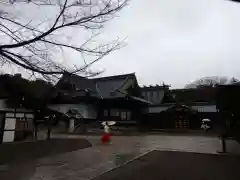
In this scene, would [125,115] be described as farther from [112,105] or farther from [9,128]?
[9,128]

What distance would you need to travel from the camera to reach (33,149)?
8156 millimetres

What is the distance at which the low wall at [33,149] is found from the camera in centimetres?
708

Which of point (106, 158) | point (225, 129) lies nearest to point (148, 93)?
point (225, 129)

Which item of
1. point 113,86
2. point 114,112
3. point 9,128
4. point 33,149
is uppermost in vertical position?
point 113,86

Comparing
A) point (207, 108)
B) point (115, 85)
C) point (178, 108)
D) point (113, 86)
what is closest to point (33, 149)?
point (178, 108)

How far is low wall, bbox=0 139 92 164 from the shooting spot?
A: 708cm

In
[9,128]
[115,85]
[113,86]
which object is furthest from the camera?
[115,85]

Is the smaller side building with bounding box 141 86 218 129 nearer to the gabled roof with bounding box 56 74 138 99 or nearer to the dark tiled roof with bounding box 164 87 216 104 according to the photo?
the dark tiled roof with bounding box 164 87 216 104

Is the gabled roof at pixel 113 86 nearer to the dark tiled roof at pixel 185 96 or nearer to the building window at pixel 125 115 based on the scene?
the building window at pixel 125 115

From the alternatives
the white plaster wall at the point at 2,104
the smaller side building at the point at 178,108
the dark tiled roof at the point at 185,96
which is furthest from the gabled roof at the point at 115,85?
the white plaster wall at the point at 2,104

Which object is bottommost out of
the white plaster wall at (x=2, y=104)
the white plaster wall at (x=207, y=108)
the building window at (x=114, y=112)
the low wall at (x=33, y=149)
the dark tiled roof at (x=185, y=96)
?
the low wall at (x=33, y=149)

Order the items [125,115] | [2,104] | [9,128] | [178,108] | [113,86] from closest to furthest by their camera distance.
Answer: [2,104]
[9,128]
[178,108]
[125,115]
[113,86]

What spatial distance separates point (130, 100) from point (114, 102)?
75.8 inches

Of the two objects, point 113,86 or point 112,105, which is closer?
point 112,105
